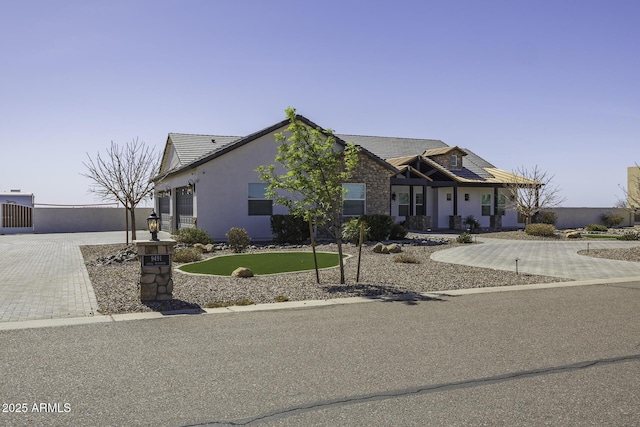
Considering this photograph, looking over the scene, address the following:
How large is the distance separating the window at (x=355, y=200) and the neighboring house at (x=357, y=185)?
1.9 inches

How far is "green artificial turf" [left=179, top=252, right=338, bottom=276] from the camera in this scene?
14.1 m

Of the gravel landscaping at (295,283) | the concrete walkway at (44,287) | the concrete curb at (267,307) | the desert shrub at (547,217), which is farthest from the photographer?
the desert shrub at (547,217)

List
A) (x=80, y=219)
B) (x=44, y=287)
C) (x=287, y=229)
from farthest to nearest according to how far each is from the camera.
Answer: (x=80, y=219) < (x=287, y=229) < (x=44, y=287)

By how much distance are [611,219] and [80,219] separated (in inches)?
1478

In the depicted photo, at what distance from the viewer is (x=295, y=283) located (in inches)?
469

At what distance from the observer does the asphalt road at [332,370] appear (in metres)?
4.54

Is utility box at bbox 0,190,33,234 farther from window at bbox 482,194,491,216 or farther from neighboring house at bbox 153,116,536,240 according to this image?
window at bbox 482,194,491,216

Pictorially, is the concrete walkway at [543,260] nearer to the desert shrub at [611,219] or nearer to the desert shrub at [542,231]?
the desert shrub at [542,231]

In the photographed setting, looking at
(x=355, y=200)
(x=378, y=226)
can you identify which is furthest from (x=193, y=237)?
(x=355, y=200)

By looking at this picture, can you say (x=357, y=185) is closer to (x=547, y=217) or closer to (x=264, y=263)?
(x=264, y=263)

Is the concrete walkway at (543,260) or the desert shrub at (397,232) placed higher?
the desert shrub at (397,232)

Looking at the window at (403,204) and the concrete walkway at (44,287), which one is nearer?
the concrete walkway at (44,287)

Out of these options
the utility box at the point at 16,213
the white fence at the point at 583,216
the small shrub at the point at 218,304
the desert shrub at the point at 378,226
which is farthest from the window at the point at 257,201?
the white fence at the point at 583,216

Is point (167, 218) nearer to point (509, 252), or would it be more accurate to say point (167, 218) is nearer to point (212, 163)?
point (212, 163)
